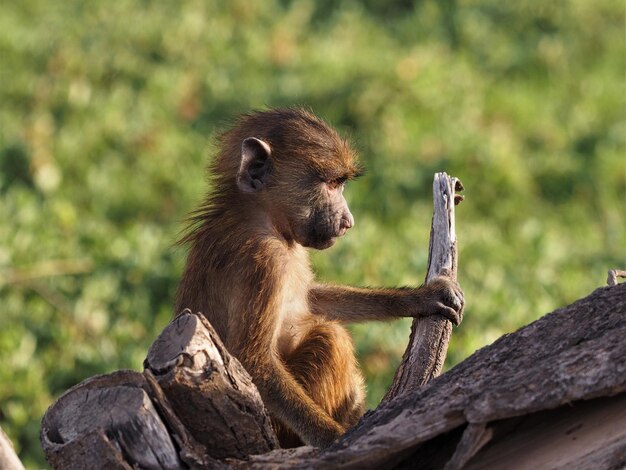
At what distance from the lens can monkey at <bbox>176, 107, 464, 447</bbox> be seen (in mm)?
4656

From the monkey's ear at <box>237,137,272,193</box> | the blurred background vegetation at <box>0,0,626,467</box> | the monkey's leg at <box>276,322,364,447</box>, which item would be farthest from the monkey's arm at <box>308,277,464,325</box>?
the blurred background vegetation at <box>0,0,626,467</box>

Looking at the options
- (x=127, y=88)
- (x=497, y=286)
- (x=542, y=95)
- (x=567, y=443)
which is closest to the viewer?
(x=567, y=443)

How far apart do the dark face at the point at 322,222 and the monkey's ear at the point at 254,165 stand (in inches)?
9.9

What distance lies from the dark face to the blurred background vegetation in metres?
1.99

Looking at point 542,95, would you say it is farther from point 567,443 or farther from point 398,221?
point 567,443

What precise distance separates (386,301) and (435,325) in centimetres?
38

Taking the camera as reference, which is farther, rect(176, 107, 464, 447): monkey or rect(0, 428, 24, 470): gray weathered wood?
rect(176, 107, 464, 447): monkey

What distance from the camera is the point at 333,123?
32.5ft

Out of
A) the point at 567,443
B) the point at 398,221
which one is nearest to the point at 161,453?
the point at 567,443

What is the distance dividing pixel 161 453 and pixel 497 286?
16.1 feet

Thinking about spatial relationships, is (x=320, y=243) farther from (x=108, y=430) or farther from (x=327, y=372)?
(x=108, y=430)

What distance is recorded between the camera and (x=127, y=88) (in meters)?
10.4

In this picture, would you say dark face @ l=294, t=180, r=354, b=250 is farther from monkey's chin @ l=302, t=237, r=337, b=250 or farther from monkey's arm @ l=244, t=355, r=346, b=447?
monkey's arm @ l=244, t=355, r=346, b=447

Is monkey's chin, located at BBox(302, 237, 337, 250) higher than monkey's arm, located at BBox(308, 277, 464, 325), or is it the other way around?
monkey's chin, located at BBox(302, 237, 337, 250)
